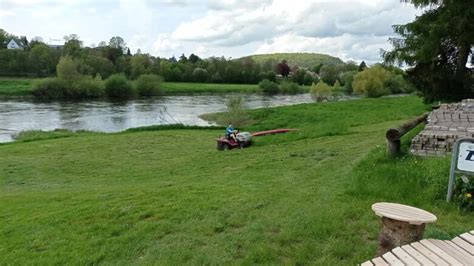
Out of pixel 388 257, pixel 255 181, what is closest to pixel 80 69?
pixel 255 181

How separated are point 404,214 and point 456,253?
537 mm

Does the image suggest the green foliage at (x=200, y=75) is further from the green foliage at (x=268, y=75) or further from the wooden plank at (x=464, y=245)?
the wooden plank at (x=464, y=245)

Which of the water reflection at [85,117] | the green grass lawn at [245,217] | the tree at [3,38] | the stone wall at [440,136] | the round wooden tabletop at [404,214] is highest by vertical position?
the tree at [3,38]

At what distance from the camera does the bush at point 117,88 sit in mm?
64375

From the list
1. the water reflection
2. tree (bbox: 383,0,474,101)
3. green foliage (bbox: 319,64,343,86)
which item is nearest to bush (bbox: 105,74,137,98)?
the water reflection

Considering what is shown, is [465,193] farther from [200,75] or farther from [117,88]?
[200,75]

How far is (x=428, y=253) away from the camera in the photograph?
133 inches

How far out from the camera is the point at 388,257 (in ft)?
11.0

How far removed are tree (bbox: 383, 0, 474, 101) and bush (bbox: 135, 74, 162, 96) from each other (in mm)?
56544

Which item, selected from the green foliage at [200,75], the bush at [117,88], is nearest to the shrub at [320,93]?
Answer: the bush at [117,88]

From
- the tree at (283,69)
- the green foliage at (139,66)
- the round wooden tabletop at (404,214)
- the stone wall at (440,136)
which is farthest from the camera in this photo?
the tree at (283,69)

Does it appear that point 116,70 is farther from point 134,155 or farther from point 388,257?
point 388,257

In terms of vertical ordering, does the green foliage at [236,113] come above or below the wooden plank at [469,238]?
below

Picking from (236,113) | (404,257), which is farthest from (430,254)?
(236,113)
